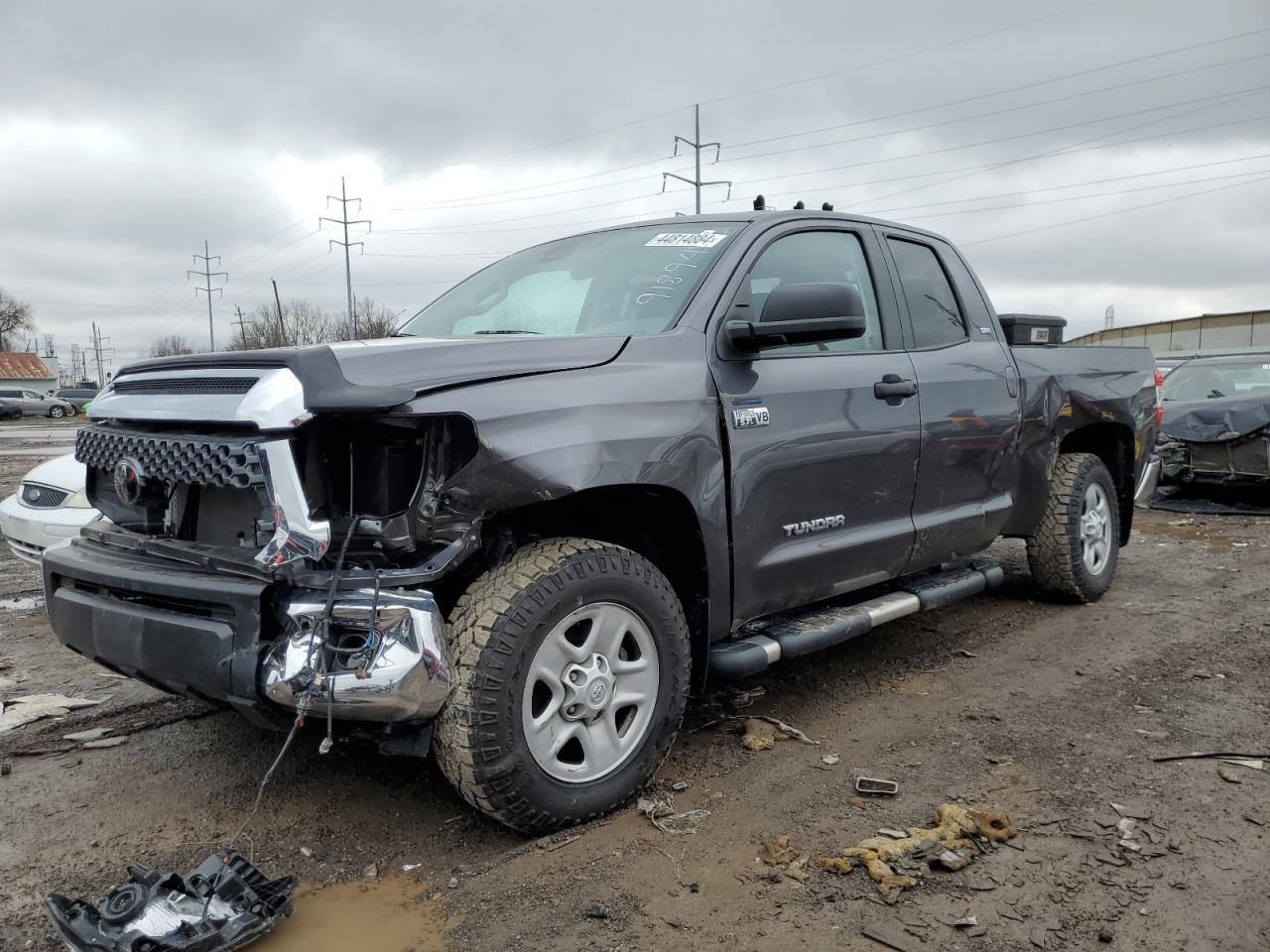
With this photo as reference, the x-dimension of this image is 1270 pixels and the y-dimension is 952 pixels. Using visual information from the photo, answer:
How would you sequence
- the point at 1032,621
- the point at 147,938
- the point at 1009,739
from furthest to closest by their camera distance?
the point at 1032,621 → the point at 1009,739 → the point at 147,938

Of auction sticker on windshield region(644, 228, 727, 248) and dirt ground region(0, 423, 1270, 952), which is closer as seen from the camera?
dirt ground region(0, 423, 1270, 952)

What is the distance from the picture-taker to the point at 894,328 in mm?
4047

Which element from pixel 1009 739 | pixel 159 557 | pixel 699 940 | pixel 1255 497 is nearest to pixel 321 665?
pixel 159 557

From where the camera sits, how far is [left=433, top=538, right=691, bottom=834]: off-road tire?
2.50 metres

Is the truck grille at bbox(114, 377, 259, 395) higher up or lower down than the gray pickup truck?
higher up

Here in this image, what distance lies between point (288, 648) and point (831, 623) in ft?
6.54

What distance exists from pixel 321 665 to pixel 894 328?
2730 millimetres

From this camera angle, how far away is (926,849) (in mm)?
2619

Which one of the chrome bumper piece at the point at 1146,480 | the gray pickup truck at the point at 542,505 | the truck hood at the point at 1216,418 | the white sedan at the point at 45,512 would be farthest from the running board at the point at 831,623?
the truck hood at the point at 1216,418

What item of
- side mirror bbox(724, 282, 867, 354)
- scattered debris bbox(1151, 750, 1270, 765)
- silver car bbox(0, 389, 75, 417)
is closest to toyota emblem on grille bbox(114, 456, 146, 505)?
side mirror bbox(724, 282, 867, 354)

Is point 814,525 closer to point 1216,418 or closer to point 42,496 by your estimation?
point 42,496

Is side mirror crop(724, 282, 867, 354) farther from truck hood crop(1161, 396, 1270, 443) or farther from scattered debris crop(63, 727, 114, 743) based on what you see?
truck hood crop(1161, 396, 1270, 443)

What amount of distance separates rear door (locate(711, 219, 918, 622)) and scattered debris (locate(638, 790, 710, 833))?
0.66 m

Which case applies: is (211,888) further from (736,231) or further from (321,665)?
(736,231)
